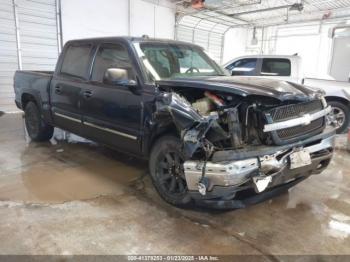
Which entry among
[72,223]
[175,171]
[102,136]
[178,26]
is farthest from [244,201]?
[178,26]

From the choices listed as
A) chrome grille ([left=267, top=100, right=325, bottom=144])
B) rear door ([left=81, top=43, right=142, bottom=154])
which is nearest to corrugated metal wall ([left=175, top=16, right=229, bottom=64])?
rear door ([left=81, top=43, right=142, bottom=154])

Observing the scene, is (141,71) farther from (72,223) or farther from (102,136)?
(72,223)

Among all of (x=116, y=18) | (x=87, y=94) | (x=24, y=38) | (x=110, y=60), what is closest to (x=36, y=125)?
(x=87, y=94)

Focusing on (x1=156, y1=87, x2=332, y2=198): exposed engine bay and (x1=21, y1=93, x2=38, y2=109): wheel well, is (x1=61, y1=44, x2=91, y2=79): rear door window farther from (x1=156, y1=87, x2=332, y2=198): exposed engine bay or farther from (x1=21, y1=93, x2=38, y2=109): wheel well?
(x1=156, y1=87, x2=332, y2=198): exposed engine bay

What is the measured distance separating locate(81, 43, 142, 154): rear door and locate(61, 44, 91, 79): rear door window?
0.74ft

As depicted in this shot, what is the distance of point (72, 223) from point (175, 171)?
999 millimetres

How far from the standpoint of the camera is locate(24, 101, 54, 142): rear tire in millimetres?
4984

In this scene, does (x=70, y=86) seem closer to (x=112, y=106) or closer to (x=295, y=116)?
(x=112, y=106)

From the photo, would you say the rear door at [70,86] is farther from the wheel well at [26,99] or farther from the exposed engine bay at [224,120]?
the exposed engine bay at [224,120]

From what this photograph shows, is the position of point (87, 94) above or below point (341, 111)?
above

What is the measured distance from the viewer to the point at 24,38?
7.91 m

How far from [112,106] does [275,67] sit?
491 centimetres

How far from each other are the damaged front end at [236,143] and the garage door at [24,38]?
6751mm

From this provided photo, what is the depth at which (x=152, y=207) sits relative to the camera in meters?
2.91
